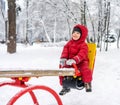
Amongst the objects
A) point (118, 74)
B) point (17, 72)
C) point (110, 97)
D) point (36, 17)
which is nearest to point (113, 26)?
point (36, 17)

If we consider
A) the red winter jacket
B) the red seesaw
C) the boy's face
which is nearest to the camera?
the red seesaw

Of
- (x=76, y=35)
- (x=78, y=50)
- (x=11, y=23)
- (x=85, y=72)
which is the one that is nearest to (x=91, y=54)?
(x=78, y=50)

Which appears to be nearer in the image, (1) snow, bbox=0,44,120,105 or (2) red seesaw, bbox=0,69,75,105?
(2) red seesaw, bbox=0,69,75,105

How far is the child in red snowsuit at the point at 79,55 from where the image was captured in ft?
21.9

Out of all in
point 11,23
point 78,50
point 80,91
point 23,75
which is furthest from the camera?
point 11,23

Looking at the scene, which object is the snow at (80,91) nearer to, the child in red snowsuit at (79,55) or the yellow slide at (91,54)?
the child in red snowsuit at (79,55)

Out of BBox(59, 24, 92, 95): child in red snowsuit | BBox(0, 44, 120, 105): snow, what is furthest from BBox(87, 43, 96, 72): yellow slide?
BBox(0, 44, 120, 105): snow

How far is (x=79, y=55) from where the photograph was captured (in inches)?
265

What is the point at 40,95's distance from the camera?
7.98 metres

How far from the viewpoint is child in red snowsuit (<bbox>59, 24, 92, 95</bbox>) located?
21.9 ft

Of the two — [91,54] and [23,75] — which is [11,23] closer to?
[91,54]

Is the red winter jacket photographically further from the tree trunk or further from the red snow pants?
the tree trunk

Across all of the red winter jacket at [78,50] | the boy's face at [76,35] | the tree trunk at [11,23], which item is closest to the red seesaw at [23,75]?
the red winter jacket at [78,50]

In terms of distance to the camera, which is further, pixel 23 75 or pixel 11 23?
pixel 11 23
